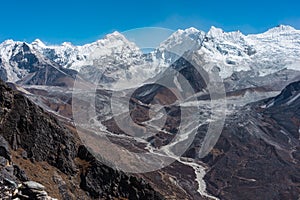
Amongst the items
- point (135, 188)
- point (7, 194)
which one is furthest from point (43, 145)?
point (7, 194)

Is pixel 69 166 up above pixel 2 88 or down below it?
below

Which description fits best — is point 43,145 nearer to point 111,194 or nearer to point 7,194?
point 111,194

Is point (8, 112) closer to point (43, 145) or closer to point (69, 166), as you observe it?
point (43, 145)

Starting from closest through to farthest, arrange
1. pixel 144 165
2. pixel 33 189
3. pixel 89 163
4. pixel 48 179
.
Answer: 1. pixel 33 189
2. pixel 48 179
3. pixel 89 163
4. pixel 144 165

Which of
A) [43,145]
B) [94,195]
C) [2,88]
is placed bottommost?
[94,195]

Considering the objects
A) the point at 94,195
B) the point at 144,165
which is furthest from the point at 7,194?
the point at 144,165

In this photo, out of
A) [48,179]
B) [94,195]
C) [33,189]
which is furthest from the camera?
[94,195]

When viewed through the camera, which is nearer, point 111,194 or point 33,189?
point 33,189
